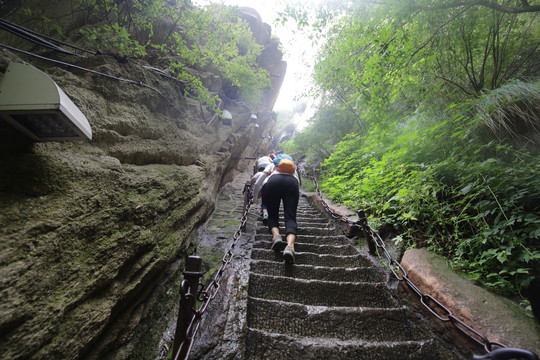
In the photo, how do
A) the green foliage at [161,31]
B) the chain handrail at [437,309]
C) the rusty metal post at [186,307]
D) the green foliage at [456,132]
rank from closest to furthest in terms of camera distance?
the chain handrail at [437,309]
the rusty metal post at [186,307]
the green foliage at [456,132]
the green foliage at [161,31]

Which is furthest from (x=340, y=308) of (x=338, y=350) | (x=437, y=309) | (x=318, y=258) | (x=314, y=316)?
(x=318, y=258)

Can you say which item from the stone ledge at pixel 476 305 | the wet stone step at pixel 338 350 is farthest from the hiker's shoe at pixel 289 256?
the stone ledge at pixel 476 305

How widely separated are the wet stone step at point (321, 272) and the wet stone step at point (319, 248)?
1.67ft

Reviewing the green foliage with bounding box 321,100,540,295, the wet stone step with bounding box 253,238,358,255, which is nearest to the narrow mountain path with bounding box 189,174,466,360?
the wet stone step with bounding box 253,238,358,255

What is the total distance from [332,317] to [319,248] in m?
1.38

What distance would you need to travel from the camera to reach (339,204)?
187 inches

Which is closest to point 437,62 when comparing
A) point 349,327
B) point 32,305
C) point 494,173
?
point 494,173

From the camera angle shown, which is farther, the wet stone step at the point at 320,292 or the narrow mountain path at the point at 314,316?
the wet stone step at the point at 320,292

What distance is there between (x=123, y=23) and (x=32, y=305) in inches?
229

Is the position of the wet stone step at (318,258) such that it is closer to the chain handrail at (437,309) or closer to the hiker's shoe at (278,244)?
the hiker's shoe at (278,244)

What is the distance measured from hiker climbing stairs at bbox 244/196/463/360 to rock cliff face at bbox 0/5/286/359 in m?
1.27

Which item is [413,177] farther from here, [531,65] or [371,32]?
[531,65]

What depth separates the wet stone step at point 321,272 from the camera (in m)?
2.60

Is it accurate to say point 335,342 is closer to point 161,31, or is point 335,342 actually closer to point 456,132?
point 456,132
